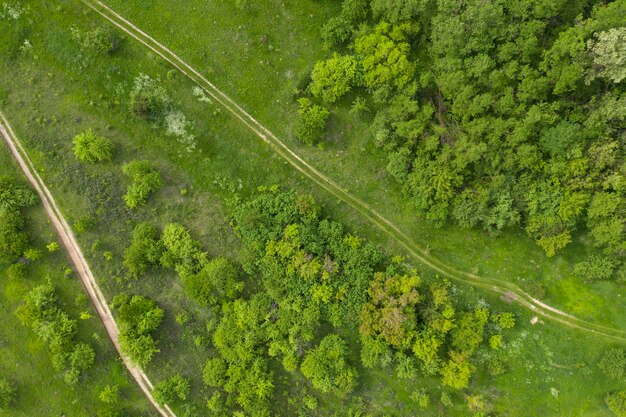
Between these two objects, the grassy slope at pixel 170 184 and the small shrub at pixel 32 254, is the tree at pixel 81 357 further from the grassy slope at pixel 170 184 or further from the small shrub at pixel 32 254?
the small shrub at pixel 32 254

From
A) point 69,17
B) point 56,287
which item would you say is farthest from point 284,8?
point 56,287

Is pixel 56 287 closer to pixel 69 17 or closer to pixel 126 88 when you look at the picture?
pixel 126 88

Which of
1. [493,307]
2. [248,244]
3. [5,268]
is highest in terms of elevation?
[493,307]

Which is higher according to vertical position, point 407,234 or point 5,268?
point 407,234

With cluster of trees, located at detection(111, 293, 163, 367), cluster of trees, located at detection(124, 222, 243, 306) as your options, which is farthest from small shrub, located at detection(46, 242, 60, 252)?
cluster of trees, located at detection(111, 293, 163, 367)

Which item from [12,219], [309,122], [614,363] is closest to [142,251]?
[12,219]

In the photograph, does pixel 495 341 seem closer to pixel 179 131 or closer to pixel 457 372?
pixel 457 372

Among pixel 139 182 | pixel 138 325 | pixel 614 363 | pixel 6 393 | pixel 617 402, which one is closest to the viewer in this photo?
pixel 617 402
